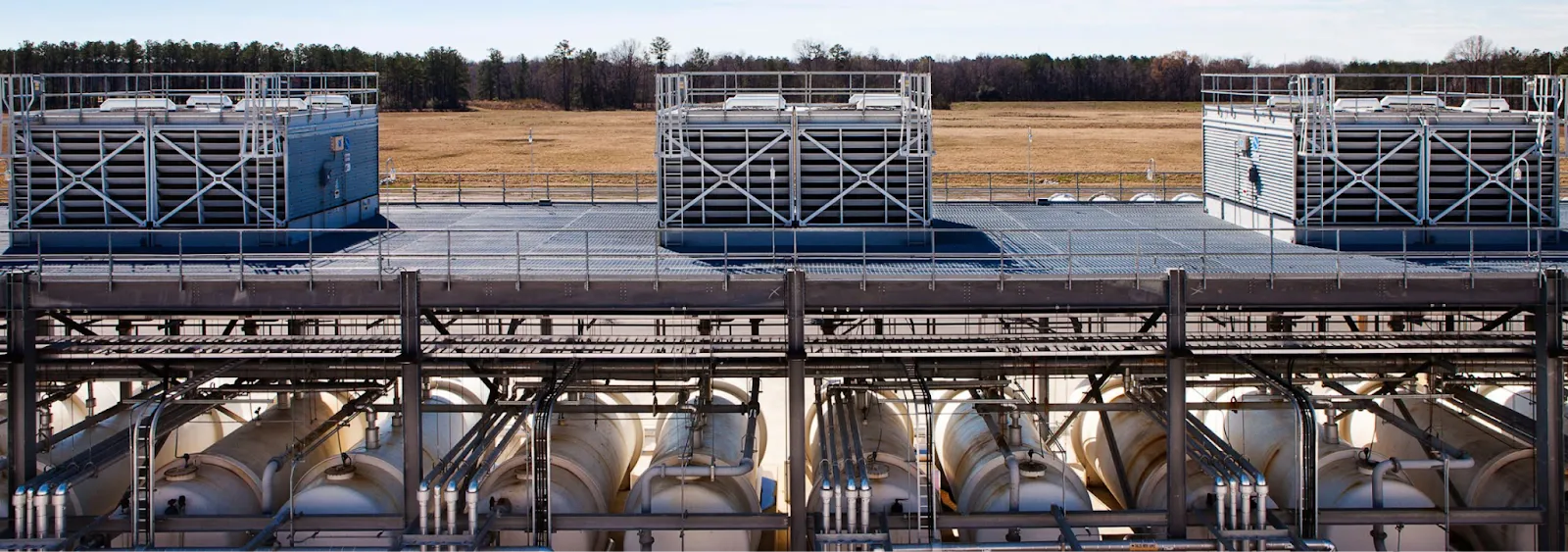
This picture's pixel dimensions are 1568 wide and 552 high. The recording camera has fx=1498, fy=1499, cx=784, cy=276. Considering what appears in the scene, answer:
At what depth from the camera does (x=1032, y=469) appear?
2009cm

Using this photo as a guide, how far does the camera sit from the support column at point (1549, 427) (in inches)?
774

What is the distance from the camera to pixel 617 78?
104812 mm

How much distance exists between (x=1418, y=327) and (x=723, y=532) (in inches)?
500

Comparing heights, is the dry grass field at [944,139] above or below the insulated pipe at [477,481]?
above

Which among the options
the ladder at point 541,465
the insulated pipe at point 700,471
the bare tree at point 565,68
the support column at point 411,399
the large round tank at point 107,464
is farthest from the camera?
the bare tree at point 565,68

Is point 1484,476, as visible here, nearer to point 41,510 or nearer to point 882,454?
point 882,454

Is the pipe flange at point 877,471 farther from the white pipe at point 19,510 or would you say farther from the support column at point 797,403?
the white pipe at point 19,510

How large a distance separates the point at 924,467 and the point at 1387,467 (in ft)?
19.9

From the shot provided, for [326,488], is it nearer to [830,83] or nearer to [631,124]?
[631,124]

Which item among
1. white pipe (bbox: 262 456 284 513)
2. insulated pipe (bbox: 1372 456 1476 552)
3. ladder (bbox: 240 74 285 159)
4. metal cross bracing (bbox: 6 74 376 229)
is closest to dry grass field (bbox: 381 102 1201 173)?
ladder (bbox: 240 74 285 159)

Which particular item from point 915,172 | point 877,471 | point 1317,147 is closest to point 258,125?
point 915,172

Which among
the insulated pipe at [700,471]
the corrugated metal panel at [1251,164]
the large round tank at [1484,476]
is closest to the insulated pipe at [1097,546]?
the insulated pipe at [700,471]

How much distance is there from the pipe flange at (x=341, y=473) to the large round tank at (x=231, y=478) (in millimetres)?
784

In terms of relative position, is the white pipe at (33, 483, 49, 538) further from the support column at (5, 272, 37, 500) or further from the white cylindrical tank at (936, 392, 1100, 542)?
the white cylindrical tank at (936, 392, 1100, 542)
